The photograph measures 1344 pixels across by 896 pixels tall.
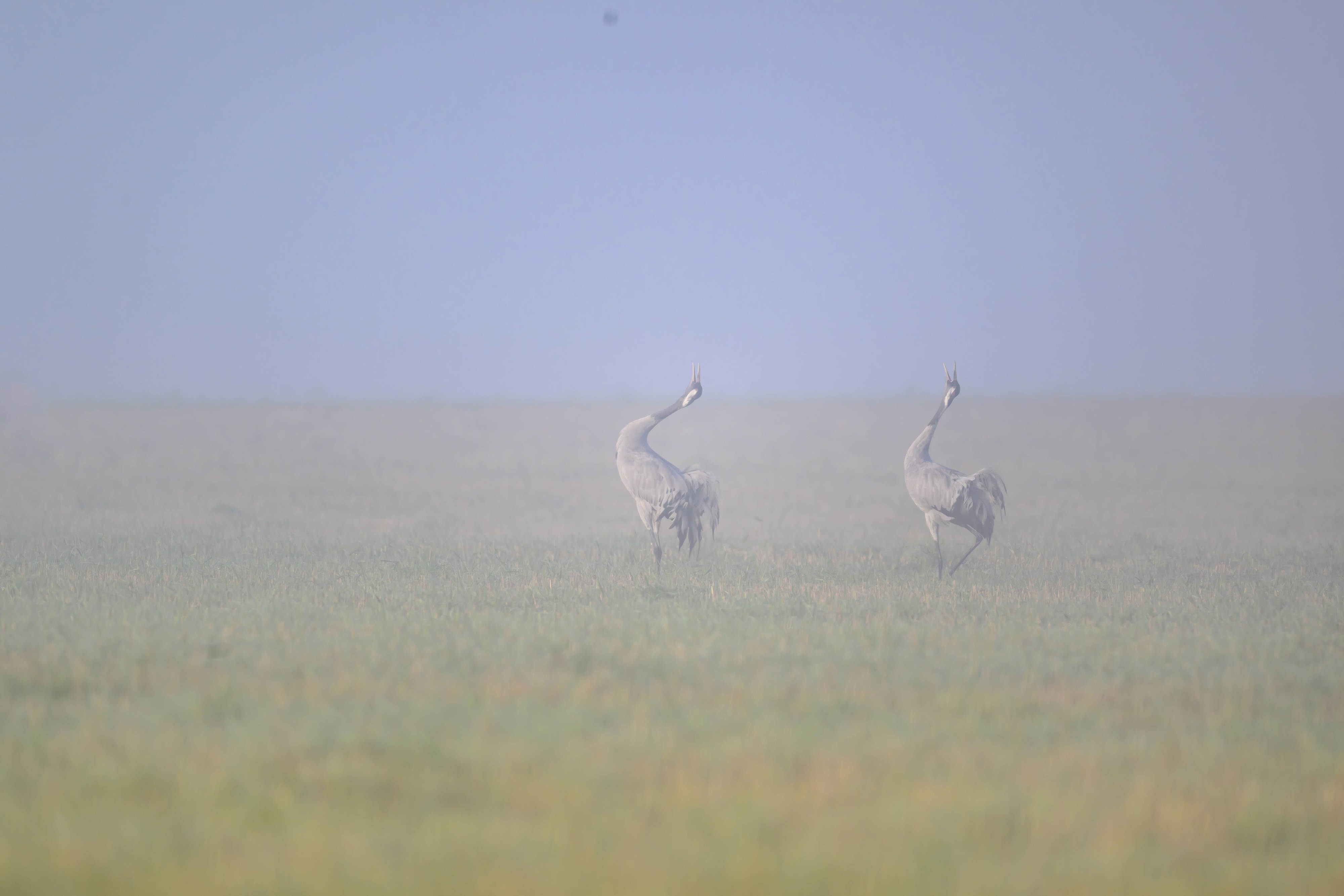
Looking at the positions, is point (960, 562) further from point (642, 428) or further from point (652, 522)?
point (642, 428)

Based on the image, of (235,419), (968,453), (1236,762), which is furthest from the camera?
(235,419)

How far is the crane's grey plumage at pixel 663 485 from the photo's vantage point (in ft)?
41.0

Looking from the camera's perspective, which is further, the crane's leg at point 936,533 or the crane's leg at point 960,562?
the crane's leg at point 960,562

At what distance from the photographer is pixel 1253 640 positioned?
26.9 ft

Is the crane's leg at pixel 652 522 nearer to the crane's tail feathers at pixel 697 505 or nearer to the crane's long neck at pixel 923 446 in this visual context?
the crane's tail feathers at pixel 697 505

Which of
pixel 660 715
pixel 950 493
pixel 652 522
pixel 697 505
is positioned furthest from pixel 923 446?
pixel 660 715

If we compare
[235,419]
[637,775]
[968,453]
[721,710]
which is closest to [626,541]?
[721,710]

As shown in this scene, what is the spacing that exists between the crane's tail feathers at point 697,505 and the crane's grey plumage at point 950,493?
231cm

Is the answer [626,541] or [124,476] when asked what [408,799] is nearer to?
[626,541]

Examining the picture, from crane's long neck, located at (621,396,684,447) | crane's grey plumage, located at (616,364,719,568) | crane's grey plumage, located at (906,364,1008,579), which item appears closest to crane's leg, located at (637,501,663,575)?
crane's grey plumage, located at (616,364,719,568)

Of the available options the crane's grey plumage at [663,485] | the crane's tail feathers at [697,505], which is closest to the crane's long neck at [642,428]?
the crane's grey plumage at [663,485]

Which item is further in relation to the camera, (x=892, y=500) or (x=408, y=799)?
(x=892, y=500)

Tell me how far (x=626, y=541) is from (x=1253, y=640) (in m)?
8.78

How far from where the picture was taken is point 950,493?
12.0 m
